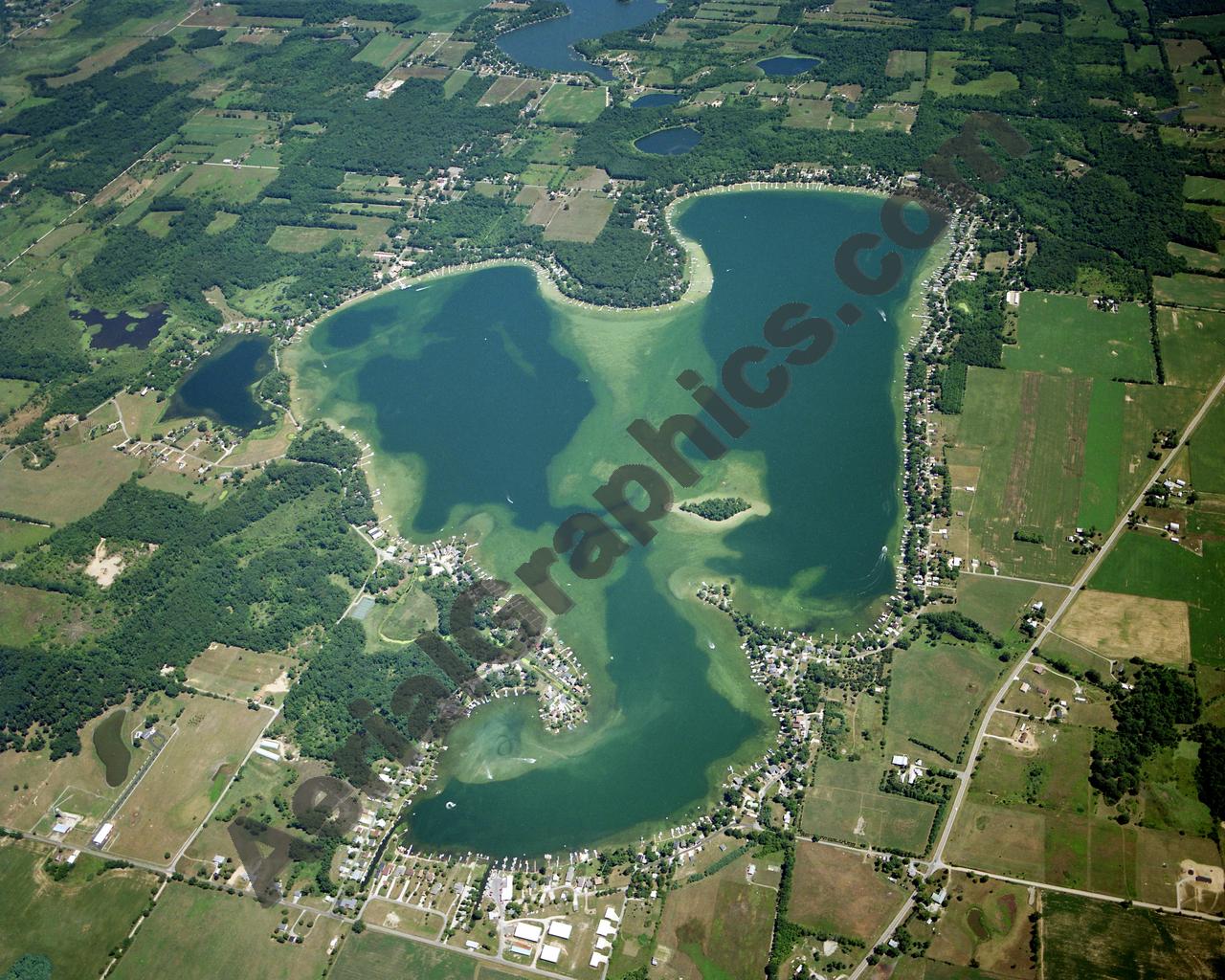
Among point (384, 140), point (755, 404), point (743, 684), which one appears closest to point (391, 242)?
point (384, 140)

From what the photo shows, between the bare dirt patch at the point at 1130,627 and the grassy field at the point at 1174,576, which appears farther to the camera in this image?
the grassy field at the point at 1174,576

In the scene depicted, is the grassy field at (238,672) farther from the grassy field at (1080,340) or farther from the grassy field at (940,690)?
the grassy field at (1080,340)

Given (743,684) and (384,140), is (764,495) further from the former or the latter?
(384,140)

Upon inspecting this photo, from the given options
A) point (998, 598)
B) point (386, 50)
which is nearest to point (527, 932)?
point (998, 598)

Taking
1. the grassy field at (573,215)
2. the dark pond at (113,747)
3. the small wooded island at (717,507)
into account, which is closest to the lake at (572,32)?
the grassy field at (573,215)

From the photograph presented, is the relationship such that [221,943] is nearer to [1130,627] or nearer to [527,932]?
[527,932]

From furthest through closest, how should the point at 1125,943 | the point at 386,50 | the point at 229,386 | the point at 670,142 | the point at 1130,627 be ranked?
the point at 386,50, the point at 670,142, the point at 229,386, the point at 1130,627, the point at 1125,943

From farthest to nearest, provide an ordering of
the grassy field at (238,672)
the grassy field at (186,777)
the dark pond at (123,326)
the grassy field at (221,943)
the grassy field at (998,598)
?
the dark pond at (123,326) → the grassy field at (238,672) → the grassy field at (998,598) → the grassy field at (186,777) → the grassy field at (221,943)
